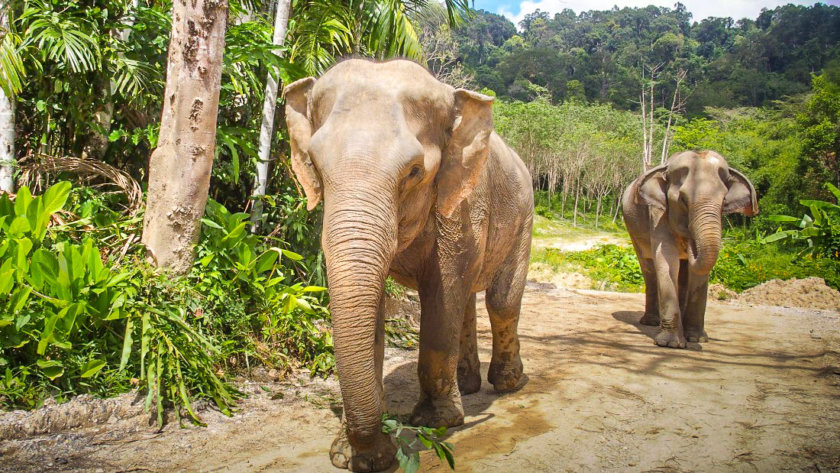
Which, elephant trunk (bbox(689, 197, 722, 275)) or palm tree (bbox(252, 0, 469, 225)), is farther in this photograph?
elephant trunk (bbox(689, 197, 722, 275))

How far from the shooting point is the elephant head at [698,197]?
23.9 ft

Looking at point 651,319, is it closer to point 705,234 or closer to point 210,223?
point 705,234

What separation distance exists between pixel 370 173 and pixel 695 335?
6.26 meters

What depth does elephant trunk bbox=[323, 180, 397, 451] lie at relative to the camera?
8.78 feet

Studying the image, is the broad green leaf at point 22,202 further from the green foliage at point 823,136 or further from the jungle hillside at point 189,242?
the green foliage at point 823,136

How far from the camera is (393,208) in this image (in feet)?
9.46

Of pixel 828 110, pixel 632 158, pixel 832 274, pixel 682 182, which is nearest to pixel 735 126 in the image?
pixel 632 158

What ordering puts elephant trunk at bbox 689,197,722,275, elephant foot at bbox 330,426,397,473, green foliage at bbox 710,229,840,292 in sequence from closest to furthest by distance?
elephant foot at bbox 330,426,397,473 → elephant trunk at bbox 689,197,722,275 → green foliage at bbox 710,229,840,292

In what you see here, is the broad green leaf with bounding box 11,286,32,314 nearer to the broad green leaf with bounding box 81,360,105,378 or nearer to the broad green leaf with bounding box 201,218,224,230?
the broad green leaf with bounding box 81,360,105,378

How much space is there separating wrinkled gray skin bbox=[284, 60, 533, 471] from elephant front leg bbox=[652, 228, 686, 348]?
3.75 meters

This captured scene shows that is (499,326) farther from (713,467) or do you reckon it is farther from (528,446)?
(713,467)

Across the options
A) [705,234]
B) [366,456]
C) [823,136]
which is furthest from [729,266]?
[366,456]

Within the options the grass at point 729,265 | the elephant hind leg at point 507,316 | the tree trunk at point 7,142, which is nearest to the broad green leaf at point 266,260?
the elephant hind leg at point 507,316

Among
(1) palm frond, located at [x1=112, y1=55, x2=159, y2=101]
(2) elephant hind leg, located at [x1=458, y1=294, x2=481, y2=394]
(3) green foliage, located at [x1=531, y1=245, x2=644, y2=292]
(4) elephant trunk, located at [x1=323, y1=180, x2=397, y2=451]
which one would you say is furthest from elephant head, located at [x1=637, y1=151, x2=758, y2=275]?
(3) green foliage, located at [x1=531, y1=245, x2=644, y2=292]
